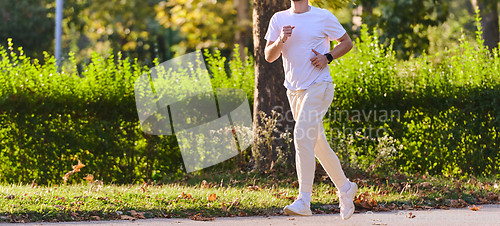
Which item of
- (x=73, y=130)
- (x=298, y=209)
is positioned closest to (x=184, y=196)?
(x=298, y=209)

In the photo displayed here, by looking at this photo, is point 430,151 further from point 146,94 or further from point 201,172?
point 146,94

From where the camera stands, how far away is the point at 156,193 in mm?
5270

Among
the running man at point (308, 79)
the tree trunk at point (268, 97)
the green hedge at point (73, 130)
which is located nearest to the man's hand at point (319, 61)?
the running man at point (308, 79)

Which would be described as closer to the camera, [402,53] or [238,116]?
[238,116]

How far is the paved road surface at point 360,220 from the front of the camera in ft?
13.8

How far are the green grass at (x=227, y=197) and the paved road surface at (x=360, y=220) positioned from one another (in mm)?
206

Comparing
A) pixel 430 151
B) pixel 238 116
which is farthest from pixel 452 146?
pixel 238 116

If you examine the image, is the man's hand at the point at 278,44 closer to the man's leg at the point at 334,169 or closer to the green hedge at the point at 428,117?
the man's leg at the point at 334,169

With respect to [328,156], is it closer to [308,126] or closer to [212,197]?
[308,126]

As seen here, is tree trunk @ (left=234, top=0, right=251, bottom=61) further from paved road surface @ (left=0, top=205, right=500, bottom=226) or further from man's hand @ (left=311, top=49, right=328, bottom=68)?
man's hand @ (left=311, top=49, right=328, bottom=68)

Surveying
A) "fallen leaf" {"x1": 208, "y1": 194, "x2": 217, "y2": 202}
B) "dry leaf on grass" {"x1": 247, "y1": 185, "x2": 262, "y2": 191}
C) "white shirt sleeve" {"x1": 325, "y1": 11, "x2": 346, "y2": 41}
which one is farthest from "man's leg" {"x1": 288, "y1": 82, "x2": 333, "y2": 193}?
"dry leaf on grass" {"x1": 247, "y1": 185, "x2": 262, "y2": 191}

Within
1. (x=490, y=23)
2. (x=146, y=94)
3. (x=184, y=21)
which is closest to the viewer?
(x=146, y=94)

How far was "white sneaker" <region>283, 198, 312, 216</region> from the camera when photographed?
13.2 feet

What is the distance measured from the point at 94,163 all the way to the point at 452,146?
4799 millimetres
